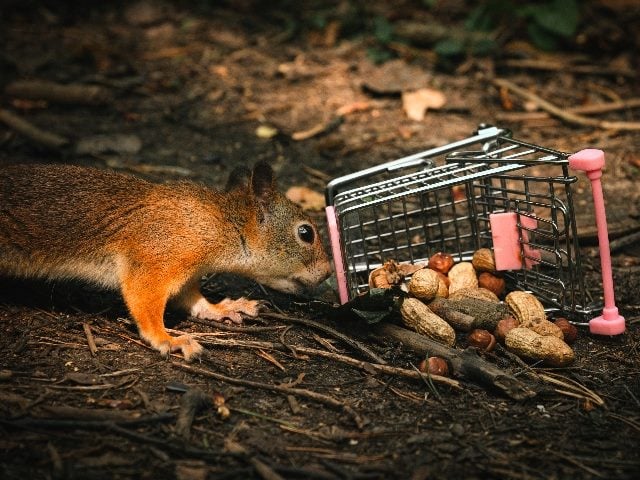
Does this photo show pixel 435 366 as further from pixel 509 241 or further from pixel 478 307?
pixel 509 241

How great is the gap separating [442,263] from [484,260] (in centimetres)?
23

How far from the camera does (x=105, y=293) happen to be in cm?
415

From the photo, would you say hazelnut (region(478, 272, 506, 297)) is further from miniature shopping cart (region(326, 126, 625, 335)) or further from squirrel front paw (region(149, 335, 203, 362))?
squirrel front paw (region(149, 335, 203, 362))

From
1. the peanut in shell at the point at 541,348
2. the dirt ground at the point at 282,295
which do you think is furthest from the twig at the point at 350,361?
the peanut in shell at the point at 541,348

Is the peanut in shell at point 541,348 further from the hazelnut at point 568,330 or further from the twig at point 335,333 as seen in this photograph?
the twig at point 335,333

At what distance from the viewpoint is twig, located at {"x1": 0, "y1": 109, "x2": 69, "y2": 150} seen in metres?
5.52

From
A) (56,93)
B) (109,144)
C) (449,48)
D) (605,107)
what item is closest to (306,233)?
(109,144)

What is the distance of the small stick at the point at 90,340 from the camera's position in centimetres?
333

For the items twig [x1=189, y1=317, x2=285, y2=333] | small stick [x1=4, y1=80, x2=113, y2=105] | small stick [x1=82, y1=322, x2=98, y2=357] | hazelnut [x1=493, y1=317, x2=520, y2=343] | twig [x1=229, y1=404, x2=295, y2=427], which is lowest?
hazelnut [x1=493, y1=317, x2=520, y2=343]

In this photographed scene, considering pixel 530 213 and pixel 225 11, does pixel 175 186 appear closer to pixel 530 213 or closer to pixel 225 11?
pixel 530 213

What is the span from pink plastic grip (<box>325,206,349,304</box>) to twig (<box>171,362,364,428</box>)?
3.02ft

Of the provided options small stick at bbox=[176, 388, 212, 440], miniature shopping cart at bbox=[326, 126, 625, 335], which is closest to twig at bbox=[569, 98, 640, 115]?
miniature shopping cart at bbox=[326, 126, 625, 335]

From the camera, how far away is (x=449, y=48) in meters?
7.04

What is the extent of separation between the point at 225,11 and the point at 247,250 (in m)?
5.19
